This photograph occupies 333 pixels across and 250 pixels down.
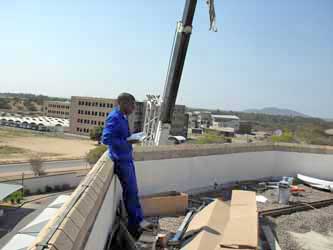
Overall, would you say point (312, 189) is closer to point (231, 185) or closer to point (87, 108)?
point (231, 185)

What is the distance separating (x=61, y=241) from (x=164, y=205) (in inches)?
156

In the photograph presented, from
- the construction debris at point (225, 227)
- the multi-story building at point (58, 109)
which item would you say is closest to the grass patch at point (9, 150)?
the construction debris at point (225, 227)

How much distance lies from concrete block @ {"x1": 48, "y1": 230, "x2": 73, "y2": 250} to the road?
28.2 meters

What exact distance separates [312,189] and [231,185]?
6.43 ft

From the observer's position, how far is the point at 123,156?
370cm

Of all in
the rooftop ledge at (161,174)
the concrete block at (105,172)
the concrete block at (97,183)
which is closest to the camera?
the rooftop ledge at (161,174)

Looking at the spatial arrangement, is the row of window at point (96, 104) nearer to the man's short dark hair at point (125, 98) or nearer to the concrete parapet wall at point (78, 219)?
the man's short dark hair at point (125, 98)

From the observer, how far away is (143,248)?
3604mm

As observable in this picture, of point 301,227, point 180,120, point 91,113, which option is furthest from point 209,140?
point 301,227

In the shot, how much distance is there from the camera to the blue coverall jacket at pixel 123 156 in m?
3.56

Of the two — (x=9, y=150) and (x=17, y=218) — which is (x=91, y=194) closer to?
(x=17, y=218)

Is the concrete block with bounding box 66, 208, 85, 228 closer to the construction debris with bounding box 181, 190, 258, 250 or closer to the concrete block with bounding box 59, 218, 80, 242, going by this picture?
the concrete block with bounding box 59, 218, 80, 242

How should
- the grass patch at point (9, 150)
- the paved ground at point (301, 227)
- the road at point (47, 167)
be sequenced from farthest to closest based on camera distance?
the grass patch at point (9, 150) < the road at point (47, 167) < the paved ground at point (301, 227)

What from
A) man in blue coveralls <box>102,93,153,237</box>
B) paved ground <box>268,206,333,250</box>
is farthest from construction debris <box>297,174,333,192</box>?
man in blue coveralls <box>102,93,153,237</box>
